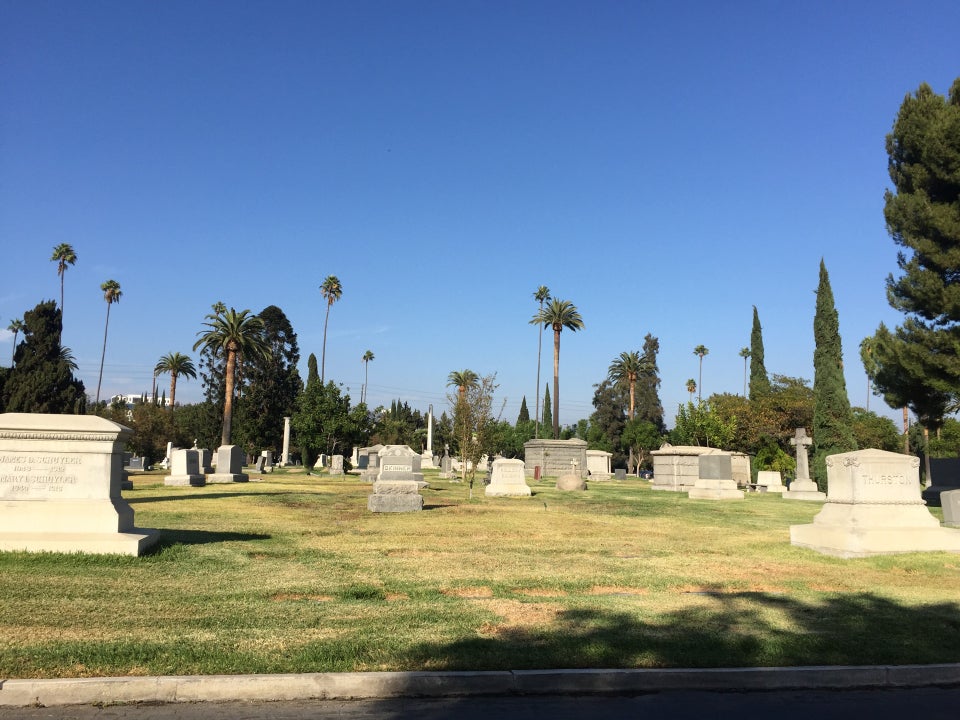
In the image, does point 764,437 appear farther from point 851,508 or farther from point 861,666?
point 861,666

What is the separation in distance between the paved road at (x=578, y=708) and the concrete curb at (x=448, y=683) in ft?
0.24

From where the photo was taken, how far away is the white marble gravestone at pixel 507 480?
24.6 meters

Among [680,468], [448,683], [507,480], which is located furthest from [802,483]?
[448,683]

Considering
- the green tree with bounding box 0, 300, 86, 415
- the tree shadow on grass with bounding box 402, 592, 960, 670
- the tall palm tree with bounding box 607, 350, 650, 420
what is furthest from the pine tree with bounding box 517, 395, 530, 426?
the tree shadow on grass with bounding box 402, 592, 960, 670

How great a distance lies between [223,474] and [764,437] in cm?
3878

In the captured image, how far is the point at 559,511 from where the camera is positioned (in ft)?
59.6

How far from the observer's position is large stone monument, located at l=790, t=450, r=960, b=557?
428 inches

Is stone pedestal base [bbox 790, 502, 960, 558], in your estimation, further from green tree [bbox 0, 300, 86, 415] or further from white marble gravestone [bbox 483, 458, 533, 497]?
green tree [bbox 0, 300, 86, 415]

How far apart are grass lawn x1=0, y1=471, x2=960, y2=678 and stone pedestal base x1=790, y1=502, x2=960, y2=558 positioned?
1.13 feet

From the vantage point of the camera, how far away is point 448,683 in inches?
179

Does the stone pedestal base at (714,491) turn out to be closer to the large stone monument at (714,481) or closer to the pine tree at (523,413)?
the large stone monument at (714,481)

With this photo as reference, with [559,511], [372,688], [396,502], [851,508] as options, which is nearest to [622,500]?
[559,511]

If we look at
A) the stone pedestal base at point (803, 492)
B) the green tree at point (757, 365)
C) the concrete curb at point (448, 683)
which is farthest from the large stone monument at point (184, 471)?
the green tree at point (757, 365)

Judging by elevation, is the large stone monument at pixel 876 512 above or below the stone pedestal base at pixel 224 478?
above
